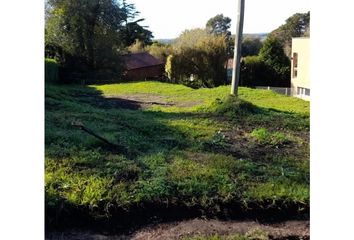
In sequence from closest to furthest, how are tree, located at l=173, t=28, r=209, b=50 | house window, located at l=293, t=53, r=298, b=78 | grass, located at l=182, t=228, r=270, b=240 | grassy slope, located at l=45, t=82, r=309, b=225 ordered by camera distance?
grass, located at l=182, t=228, r=270, b=240
grassy slope, located at l=45, t=82, r=309, b=225
house window, located at l=293, t=53, r=298, b=78
tree, located at l=173, t=28, r=209, b=50

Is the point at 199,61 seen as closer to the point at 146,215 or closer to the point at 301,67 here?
the point at 301,67

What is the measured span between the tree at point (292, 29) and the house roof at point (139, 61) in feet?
1.95

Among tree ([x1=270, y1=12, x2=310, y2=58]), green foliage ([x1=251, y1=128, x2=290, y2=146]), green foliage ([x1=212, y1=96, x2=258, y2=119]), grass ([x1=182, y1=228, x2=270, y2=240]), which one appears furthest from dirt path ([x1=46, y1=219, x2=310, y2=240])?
tree ([x1=270, y1=12, x2=310, y2=58])

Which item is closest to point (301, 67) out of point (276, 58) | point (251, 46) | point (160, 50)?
point (276, 58)

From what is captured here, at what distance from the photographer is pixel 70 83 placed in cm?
238

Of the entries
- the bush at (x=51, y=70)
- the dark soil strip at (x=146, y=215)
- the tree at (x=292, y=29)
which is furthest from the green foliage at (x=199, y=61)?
the dark soil strip at (x=146, y=215)

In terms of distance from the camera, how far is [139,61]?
225 cm

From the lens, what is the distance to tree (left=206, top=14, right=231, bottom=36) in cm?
208

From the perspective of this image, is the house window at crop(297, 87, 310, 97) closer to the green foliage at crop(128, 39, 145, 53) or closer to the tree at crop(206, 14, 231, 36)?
the tree at crop(206, 14, 231, 36)

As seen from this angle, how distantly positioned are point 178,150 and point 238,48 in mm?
600

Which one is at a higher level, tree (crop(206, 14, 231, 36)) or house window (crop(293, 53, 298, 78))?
tree (crop(206, 14, 231, 36))

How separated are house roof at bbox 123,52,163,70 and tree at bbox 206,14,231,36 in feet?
1.03
